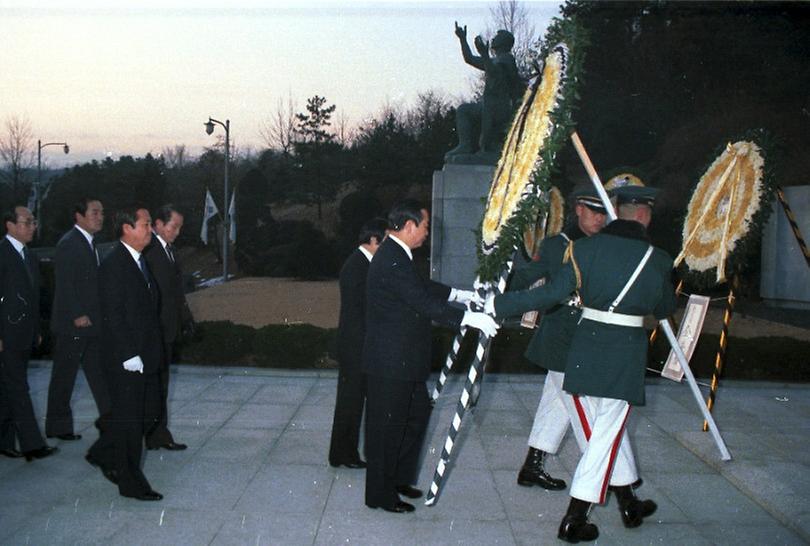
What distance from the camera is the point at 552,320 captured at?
17.7ft

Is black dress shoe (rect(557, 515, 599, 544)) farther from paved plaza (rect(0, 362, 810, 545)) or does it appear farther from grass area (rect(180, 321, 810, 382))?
grass area (rect(180, 321, 810, 382))

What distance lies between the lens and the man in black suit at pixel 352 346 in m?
5.97

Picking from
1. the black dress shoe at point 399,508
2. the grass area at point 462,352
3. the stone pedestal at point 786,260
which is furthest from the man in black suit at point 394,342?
the stone pedestal at point 786,260

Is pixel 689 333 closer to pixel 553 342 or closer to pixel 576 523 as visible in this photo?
pixel 553 342

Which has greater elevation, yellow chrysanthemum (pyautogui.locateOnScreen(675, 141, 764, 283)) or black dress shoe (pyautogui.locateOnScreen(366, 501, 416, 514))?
yellow chrysanthemum (pyautogui.locateOnScreen(675, 141, 764, 283))

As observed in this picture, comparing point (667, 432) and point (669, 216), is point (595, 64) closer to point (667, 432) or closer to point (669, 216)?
point (669, 216)

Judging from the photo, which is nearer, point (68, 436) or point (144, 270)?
point (144, 270)

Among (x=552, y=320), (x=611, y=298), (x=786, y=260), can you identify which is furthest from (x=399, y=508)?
(x=786, y=260)

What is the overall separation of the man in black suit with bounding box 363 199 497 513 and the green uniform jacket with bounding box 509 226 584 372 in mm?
669

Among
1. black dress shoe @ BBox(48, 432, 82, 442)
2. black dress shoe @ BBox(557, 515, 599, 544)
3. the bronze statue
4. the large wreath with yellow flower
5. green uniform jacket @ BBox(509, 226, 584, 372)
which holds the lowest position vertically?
black dress shoe @ BBox(48, 432, 82, 442)

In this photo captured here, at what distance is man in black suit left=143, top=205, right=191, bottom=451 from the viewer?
6.46 meters

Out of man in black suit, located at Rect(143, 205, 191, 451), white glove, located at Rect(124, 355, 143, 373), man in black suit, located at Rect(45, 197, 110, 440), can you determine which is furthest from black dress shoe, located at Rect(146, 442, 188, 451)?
white glove, located at Rect(124, 355, 143, 373)

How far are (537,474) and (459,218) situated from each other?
7.98 meters

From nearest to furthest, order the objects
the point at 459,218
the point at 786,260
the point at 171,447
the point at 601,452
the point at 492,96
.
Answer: the point at 601,452
the point at 171,447
the point at 459,218
the point at 492,96
the point at 786,260
